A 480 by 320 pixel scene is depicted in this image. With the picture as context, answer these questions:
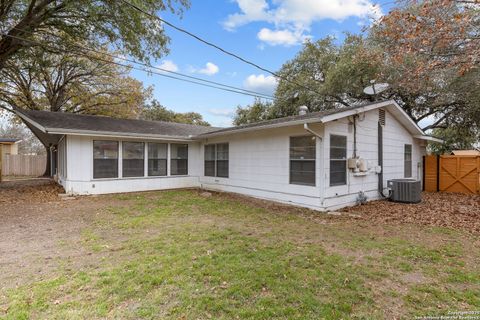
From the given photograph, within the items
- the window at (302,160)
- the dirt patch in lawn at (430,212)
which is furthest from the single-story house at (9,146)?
the dirt patch in lawn at (430,212)

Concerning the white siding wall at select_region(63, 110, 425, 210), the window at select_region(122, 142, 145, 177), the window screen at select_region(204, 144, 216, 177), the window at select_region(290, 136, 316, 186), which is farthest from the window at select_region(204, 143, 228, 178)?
the window at select_region(290, 136, 316, 186)

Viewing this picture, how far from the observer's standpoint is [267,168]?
28.8ft

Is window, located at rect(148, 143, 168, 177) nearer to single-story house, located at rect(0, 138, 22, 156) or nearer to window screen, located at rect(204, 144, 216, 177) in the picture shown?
window screen, located at rect(204, 144, 216, 177)

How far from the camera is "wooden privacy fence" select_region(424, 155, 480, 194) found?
1039 cm

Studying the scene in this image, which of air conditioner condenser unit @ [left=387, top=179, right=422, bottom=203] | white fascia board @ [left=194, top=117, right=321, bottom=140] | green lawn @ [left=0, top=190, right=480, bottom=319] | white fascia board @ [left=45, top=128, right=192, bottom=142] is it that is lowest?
green lawn @ [left=0, top=190, right=480, bottom=319]

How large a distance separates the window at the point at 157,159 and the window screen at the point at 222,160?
7.68 ft

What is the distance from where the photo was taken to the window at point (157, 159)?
10.9m

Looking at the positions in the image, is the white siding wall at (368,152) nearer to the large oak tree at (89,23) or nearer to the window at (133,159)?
the window at (133,159)

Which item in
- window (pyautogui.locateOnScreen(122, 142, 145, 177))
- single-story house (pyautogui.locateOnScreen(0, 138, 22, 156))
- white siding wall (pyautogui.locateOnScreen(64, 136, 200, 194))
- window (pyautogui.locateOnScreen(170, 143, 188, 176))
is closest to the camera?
white siding wall (pyautogui.locateOnScreen(64, 136, 200, 194))

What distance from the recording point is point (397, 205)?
26.6 feet

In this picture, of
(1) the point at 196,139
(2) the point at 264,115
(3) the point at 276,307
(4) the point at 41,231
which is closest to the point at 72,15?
(1) the point at 196,139

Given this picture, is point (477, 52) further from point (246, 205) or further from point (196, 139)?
point (196, 139)

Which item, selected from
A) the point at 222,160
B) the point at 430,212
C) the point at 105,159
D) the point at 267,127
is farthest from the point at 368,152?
the point at 105,159

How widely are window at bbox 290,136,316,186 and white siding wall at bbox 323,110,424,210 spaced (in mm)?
420
